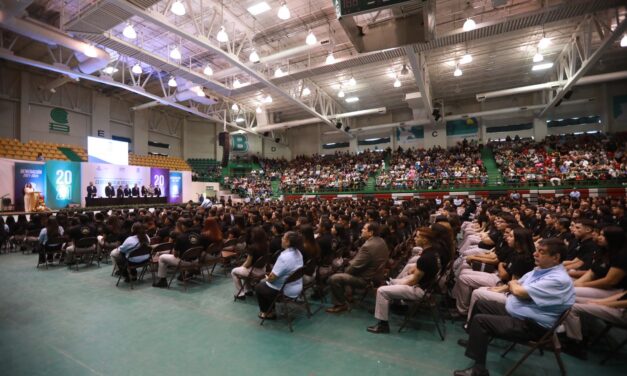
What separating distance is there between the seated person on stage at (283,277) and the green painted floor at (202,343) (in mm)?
304

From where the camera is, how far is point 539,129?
21469mm

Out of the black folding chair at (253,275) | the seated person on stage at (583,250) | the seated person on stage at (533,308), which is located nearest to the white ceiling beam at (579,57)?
the seated person on stage at (583,250)

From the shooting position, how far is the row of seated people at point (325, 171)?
21.1 m

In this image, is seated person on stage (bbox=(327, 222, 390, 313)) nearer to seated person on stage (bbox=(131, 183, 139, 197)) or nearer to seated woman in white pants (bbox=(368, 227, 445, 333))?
seated woman in white pants (bbox=(368, 227, 445, 333))

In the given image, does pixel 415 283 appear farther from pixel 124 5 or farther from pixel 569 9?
pixel 569 9

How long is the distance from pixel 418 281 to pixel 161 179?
70.6ft

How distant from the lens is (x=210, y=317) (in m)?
4.10

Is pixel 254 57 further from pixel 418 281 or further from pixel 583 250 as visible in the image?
pixel 583 250

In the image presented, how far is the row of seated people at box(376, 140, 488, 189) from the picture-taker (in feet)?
57.9

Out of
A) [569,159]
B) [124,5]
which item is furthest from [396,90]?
[124,5]

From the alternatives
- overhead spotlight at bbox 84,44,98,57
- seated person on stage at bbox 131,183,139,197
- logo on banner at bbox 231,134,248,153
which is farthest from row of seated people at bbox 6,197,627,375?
logo on banner at bbox 231,134,248,153

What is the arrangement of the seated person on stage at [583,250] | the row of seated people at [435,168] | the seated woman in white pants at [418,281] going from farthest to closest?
the row of seated people at [435,168], the seated person on stage at [583,250], the seated woman in white pants at [418,281]

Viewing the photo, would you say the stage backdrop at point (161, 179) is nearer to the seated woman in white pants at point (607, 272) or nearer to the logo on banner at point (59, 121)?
the logo on banner at point (59, 121)

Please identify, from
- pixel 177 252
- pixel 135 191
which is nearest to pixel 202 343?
pixel 177 252
